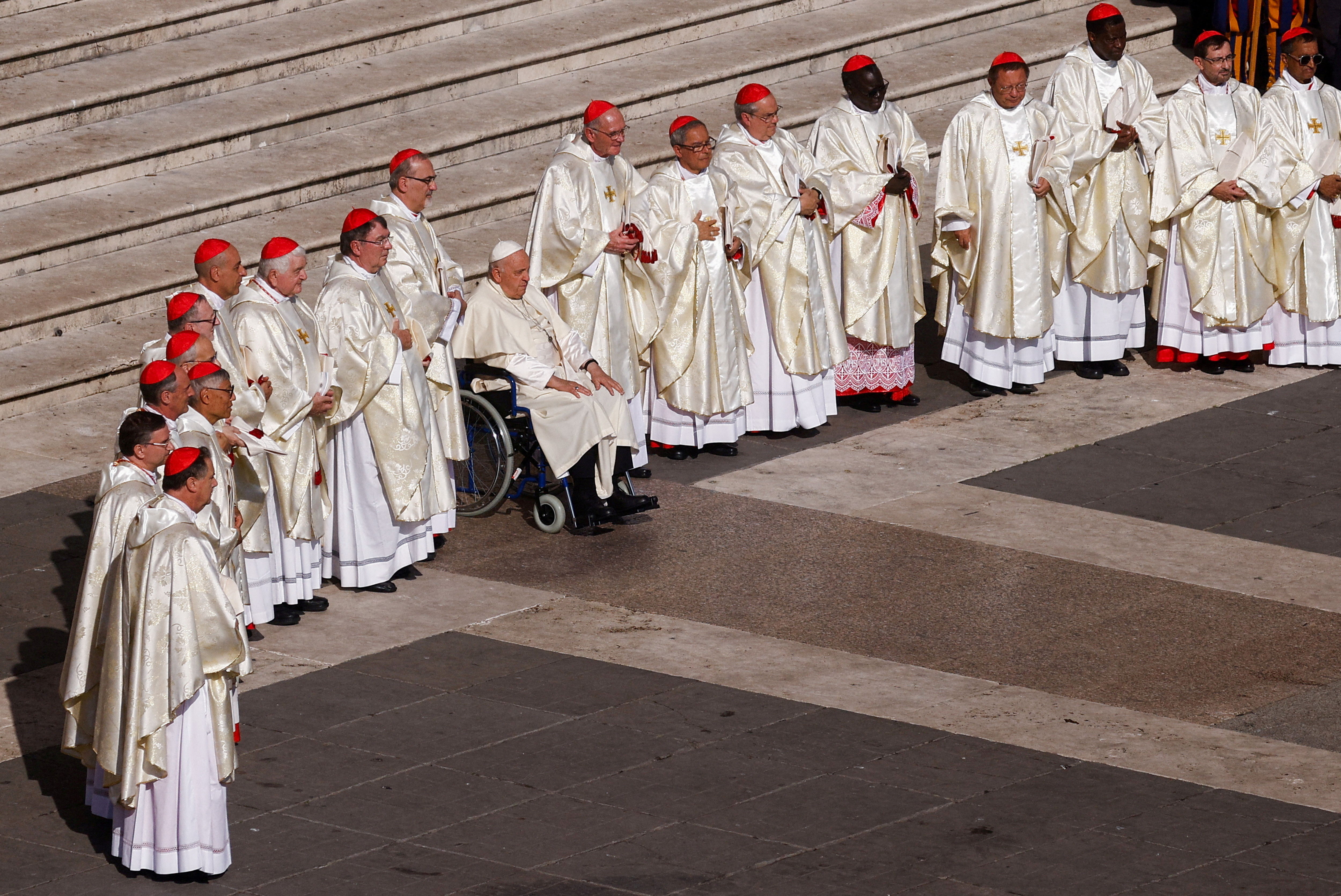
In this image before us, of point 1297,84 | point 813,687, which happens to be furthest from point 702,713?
point 1297,84

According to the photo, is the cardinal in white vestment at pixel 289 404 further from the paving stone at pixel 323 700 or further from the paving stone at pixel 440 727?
the paving stone at pixel 440 727

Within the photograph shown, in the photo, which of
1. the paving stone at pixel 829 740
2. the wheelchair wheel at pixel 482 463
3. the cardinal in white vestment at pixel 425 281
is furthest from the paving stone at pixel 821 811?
the wheelchair wheel at pixel 482 463

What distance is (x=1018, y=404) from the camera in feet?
42.6

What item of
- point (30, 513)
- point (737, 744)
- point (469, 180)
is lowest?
point (737, 744)

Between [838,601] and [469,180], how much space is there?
6.13 meters

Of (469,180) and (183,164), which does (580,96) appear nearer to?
(469,180)

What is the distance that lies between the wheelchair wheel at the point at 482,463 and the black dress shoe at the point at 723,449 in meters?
1.47

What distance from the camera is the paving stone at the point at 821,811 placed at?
24.9 ft

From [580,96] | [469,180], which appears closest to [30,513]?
[469,180]

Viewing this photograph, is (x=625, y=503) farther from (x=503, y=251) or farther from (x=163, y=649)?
(x=163, y=649)

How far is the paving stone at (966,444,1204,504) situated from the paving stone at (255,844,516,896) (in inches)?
189

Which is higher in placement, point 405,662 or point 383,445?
point 383,445

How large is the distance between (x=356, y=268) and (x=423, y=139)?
17.1 feet

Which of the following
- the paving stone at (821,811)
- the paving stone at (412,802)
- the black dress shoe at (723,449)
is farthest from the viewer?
the black dress shoe at (723,449)
